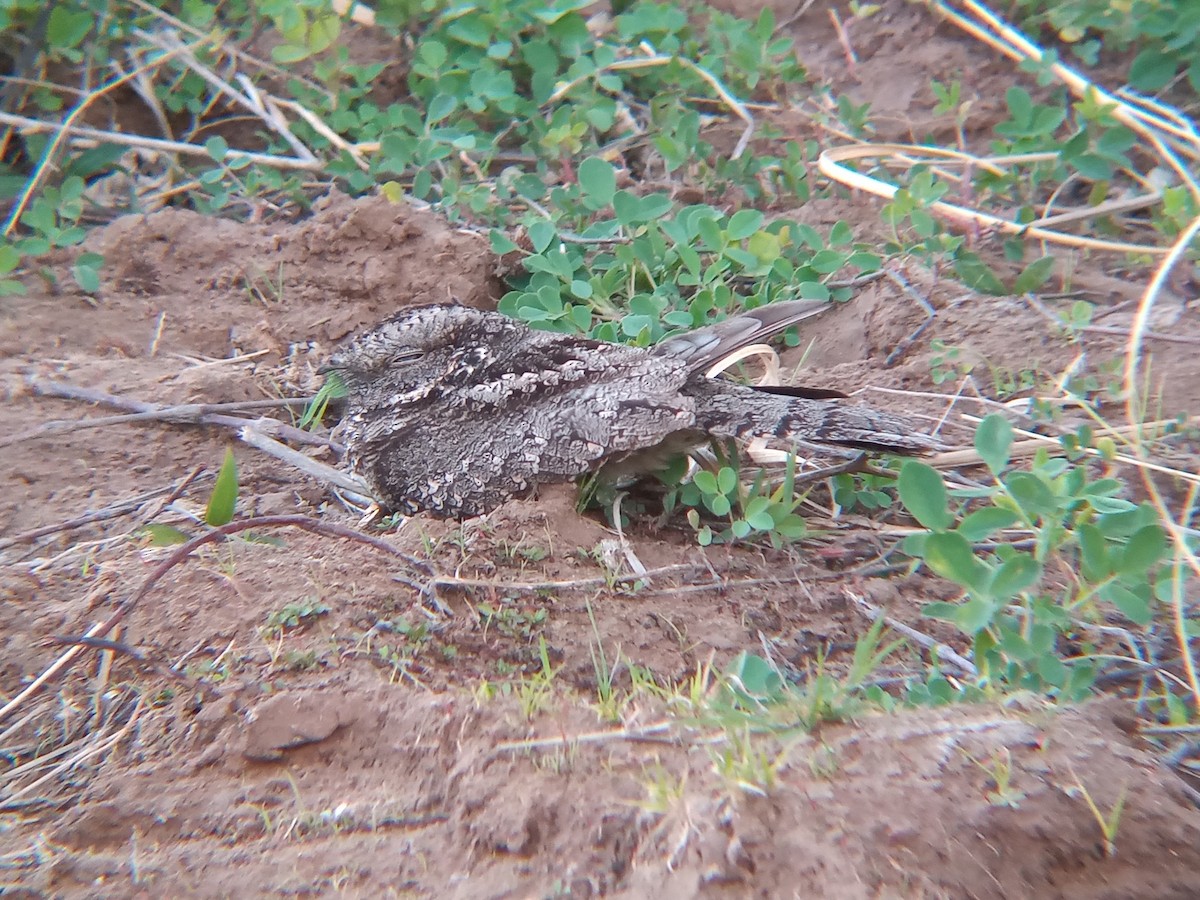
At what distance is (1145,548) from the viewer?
4.99 ft

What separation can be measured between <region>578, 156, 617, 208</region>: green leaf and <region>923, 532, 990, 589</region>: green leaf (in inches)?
85.7

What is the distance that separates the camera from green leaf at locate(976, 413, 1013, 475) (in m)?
1.69

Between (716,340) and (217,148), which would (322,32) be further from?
(716,340)

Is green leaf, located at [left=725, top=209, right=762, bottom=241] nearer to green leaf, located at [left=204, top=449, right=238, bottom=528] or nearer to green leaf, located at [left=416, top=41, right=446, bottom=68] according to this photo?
green leaf, located at [left=416, top=41, right=446, bottom=68]

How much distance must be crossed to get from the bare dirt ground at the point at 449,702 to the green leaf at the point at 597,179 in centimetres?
48

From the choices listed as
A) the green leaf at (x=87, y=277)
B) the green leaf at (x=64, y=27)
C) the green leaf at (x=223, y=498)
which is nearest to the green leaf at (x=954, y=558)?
the green leaf at (x=223, y=498)

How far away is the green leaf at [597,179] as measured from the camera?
330cm

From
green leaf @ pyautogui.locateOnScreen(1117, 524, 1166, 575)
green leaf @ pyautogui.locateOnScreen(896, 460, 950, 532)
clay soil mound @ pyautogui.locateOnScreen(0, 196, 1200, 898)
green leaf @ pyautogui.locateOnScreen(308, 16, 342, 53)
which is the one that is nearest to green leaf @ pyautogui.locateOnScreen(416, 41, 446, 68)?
green leaf @ pyautogui.locateOnScreen(308, 16, 342, 53)

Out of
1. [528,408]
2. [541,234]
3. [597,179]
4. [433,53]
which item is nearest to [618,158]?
[597,179]

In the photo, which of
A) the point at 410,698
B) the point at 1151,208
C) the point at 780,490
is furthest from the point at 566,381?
the point at 1151,208

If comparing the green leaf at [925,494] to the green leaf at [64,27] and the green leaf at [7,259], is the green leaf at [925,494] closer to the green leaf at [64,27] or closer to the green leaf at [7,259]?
the green leaf at [7,259]

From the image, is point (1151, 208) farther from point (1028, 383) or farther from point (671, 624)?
point (671, 624)

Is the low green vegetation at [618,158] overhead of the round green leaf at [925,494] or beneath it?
overhead

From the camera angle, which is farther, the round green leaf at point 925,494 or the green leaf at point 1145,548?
the round green leaf at point 925,494
